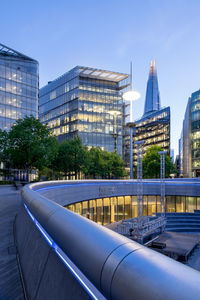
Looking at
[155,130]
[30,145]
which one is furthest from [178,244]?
[155,130]

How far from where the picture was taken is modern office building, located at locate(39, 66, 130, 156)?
81.7 m

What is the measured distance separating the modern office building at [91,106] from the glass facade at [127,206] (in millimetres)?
39549

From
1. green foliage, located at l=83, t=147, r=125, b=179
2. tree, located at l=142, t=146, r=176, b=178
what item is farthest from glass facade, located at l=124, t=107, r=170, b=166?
green foliage, located at l=83, t=147, r=125, b=179

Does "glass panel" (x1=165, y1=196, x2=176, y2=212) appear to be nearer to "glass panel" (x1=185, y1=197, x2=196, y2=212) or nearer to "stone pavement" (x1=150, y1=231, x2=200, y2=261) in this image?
"glass panel" (x1=185, y1=197, x2=196, y2=212)

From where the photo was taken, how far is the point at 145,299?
148 centimetres

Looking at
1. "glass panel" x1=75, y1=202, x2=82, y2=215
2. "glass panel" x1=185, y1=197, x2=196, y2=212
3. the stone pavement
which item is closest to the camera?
the stone pavement

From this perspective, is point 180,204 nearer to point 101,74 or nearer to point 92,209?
point 92,209

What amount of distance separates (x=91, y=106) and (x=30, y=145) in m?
50.7

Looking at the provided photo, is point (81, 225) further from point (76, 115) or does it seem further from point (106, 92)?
point (106, 92)

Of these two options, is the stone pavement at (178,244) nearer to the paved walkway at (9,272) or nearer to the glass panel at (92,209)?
the glass panel at (92,209)

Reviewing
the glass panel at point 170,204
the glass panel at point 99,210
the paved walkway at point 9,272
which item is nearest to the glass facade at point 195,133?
the glass panel at point 170,204

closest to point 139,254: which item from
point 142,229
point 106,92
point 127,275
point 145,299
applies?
point 127,275

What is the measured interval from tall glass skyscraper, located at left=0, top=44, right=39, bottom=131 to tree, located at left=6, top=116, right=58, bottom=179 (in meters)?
30.0

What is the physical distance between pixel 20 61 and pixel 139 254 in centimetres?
7731
